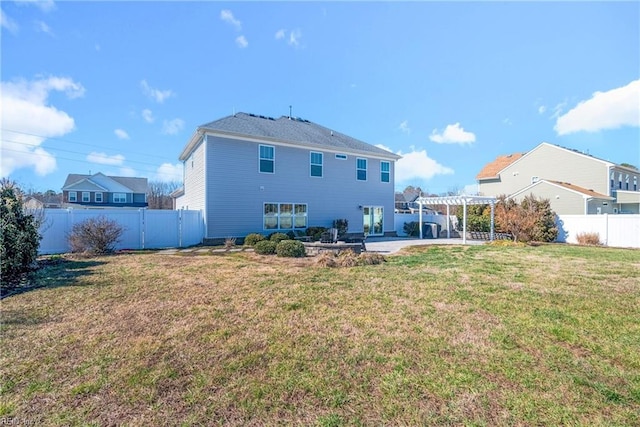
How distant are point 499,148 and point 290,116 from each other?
89.7 feet

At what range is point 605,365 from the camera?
10.4 feet

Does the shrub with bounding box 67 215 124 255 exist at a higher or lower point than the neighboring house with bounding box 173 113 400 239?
lower

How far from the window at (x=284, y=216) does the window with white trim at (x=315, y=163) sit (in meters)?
2.08

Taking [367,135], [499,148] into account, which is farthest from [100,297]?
[499,148]

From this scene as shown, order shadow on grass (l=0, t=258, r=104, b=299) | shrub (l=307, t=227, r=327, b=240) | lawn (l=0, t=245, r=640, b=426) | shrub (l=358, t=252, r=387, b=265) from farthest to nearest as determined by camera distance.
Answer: shrub (l=307, t=227, r=327, b=240) → shrub (l=358, t=252, r=387, b=265) → shadow on grass (l=0, t=258, r=104, b=299) → lawn (l=0, t=245, r=640, b=426)

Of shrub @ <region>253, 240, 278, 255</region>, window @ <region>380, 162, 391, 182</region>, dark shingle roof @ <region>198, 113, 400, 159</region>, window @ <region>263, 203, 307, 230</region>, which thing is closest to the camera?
shrub @ <region>253, 240, 278, 255</region>

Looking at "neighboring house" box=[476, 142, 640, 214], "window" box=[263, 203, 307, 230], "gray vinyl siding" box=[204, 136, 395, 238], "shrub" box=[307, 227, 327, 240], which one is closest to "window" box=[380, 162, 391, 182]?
"gray vinyl siding" box=[204, 136, 395, 238]

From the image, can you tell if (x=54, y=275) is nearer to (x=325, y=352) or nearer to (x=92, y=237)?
(x=92, y=237)

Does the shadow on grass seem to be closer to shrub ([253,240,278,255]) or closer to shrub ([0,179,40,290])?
shrub ([0,179,40,290])

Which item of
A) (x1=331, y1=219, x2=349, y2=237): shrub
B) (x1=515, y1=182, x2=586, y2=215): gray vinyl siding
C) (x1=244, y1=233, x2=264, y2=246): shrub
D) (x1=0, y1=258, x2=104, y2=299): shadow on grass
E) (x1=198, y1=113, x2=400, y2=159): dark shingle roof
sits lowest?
(x1=0, y1=258, x2=104, y2=299): shadow on grass

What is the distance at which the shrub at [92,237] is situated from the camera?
36.3ft

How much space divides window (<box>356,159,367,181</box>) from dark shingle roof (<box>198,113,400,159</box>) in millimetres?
704

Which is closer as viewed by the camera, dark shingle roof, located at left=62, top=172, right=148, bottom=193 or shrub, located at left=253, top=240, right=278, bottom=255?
shrub, located at left=253, top=240, right=278, bottom=255

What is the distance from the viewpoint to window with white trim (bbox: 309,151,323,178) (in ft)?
57.9
